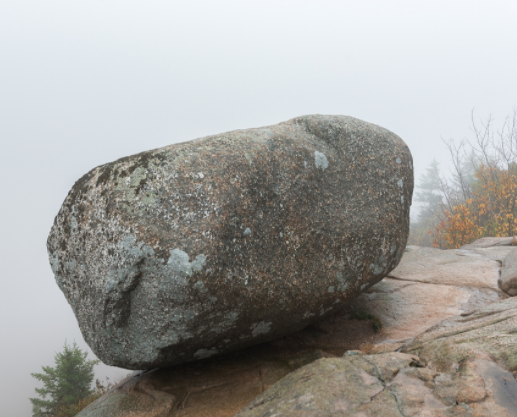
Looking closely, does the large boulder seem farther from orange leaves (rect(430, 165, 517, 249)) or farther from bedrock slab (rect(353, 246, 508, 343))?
orange leaves (rect(430, 165, 517, 249))

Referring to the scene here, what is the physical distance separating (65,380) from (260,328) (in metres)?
8.68

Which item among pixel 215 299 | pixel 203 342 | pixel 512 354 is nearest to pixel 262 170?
pixel 215 299

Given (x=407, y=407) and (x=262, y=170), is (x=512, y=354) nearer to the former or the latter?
(x=407, y=407)

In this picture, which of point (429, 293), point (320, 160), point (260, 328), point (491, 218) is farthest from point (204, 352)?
point (491, 218)

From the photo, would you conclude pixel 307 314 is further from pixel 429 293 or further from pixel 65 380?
pixel 65 380

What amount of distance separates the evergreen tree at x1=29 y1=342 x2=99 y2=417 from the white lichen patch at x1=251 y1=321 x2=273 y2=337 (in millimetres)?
7838

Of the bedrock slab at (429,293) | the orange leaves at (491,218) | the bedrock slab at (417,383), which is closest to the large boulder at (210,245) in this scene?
the bedrock slab at (417,383)

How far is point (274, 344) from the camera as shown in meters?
4.43

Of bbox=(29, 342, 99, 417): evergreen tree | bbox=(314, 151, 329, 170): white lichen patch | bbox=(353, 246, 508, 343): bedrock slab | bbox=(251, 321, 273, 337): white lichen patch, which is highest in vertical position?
bbox=(314, 151, 329, 170): white lichen patch

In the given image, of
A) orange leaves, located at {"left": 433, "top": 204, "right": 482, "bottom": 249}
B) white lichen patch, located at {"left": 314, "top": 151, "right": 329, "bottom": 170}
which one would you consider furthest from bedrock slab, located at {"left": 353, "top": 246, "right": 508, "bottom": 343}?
orange leaves, located at {"left": 433, "top": 204, "right": 482, "bottom": 249}

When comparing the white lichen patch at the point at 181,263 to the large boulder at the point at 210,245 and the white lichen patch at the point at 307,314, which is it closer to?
the large boulder at the point at 210,245

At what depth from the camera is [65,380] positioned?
31.1ft

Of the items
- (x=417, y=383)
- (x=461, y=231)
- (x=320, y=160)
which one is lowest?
(x=461, y=231)

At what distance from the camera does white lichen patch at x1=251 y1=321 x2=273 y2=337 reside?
3.68 m
